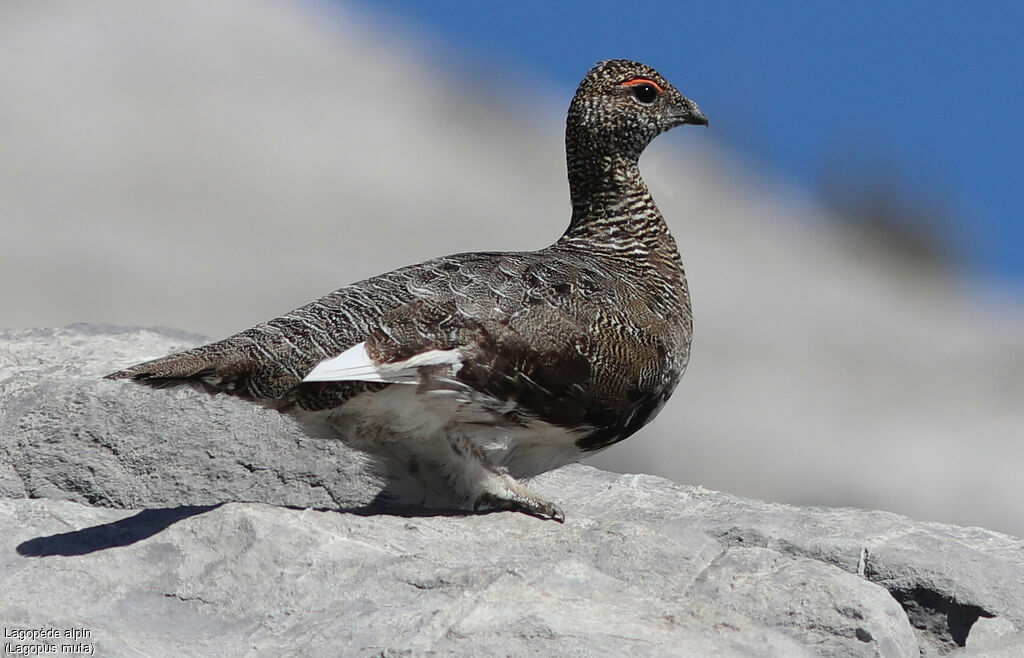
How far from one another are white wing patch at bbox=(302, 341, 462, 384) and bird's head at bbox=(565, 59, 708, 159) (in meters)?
2.08

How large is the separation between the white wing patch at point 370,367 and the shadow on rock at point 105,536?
0.65 meters

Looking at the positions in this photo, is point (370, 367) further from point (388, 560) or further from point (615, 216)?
point (615, 216)

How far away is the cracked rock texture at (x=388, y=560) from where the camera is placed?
4633 mm

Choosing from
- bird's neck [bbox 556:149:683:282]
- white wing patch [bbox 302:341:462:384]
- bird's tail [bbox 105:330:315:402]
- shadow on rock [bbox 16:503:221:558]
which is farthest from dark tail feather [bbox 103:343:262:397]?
bird's neck [bbox 556:149:683:282]

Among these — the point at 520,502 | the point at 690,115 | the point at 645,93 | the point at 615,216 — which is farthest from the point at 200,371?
the point at 690,115

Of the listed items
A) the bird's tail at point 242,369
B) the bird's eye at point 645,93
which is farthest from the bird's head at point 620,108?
the bird's tail at point 242,369

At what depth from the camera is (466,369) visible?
5.75 metres

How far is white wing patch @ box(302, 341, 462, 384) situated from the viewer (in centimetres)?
555

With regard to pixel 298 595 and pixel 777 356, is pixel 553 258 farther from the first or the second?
pixel 777 356

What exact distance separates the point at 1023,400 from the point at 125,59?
1627cm

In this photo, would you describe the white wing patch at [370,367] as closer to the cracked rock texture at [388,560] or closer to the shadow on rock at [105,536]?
the cracked rock texture at [388,560]

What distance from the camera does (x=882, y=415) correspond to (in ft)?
60.7

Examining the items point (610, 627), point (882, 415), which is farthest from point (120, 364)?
point (882, 415)

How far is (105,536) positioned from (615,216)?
2941 mm
